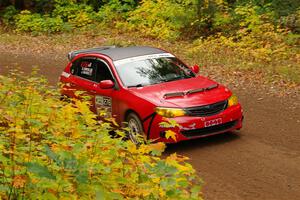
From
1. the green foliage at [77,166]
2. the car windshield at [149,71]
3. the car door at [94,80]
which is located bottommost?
the car door at [94,80]

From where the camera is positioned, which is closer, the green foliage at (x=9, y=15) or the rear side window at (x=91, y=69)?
the rear side window at (x=91, y=69)

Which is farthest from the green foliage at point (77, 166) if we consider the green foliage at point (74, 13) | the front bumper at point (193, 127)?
the green foliage at point (74, 13)

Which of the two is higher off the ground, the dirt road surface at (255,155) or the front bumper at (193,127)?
the front bumper at (193,127)

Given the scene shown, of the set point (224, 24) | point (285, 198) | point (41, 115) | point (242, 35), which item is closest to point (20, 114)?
point (41, 115)

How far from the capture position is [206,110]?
8547 mm

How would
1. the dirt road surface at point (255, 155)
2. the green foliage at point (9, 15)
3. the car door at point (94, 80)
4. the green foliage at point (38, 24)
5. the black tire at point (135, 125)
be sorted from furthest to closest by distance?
the green foliage at point (9, 15) < the green foliage at point (38, 24) < the car door at point (94, 80) < the black tire at point (135, 125) < the dirt road surface at point (255, 155)

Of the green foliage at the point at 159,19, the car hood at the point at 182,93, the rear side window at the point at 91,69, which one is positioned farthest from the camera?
the green foliage at the point at 159,19

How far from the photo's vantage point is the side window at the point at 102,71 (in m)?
9.76

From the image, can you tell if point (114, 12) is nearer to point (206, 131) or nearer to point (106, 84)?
point (106, 84)

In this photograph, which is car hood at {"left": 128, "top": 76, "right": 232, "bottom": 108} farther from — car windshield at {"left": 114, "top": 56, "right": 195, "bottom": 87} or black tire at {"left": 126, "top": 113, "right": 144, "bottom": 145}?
black tire at {"left": 126, "top": 113, "right": 144, "bottom": 145}

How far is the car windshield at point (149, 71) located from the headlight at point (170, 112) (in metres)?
0.97

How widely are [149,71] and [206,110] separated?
1.59m

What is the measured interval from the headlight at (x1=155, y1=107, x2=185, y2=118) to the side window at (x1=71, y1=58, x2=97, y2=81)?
7.21ft

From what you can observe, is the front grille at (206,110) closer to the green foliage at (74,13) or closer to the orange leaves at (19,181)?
the orange leaves at (19,181)
